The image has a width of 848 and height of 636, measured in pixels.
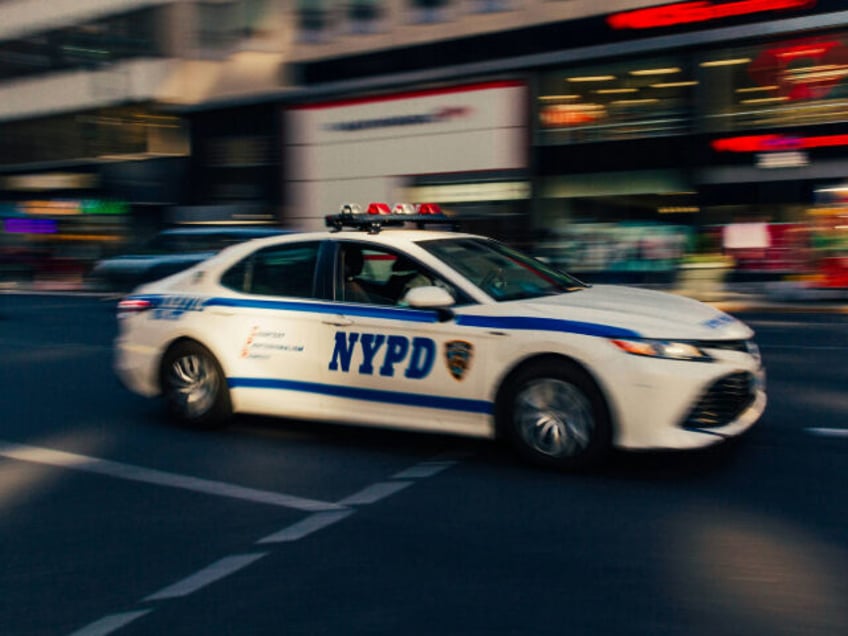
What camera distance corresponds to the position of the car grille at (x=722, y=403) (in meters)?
5.87

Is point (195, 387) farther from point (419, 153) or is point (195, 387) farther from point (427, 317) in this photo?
point (419, 153)

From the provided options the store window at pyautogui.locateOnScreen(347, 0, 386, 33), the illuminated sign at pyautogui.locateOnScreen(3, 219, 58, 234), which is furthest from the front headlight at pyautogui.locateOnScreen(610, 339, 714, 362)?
the illuminated sign at pyautogui.locateOnScreen(3, 219, 58, 234)

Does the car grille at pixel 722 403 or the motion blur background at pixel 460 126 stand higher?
the motion blur background at pixel 460 126

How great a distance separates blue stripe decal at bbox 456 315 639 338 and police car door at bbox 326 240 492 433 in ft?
0.21

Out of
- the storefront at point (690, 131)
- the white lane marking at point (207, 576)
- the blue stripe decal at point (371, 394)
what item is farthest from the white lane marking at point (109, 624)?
the storefront at point (690, 131)

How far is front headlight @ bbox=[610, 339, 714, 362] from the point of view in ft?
19.2

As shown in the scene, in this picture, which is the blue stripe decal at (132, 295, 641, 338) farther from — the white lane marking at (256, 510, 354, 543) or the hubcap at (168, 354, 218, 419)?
the white lane marking at (256, 510, 354, 543)

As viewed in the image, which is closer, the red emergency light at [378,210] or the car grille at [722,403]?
the car grille at [722,403]

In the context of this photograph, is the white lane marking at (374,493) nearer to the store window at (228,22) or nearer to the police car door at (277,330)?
the police car door at (277,330)

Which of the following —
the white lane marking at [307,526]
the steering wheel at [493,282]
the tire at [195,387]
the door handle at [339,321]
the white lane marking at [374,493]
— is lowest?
the white lane marking at [374,493]

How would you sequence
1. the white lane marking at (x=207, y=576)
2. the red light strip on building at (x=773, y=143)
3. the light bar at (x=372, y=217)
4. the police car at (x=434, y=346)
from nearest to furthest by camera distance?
the white lane marking at (x=207, y=576) < the police car at (x=434, y=346) < the light bar at (x=372, y=217) < the red light strip on building at (x=773, y=143)

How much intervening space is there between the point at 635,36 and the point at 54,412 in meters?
20.5

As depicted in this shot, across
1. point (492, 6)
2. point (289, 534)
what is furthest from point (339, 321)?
point (492, 6)

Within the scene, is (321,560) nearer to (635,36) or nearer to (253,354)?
(253,354)
